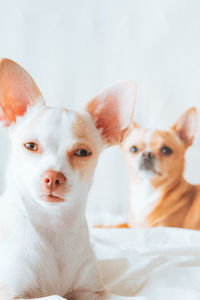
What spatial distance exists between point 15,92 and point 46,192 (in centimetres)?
32

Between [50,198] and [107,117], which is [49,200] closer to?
[50,198]

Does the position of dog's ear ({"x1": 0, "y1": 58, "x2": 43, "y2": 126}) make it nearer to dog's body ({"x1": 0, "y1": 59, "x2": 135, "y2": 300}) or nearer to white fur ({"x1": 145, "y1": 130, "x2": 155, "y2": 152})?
dog's body ({"x1": 0, "y1": 59, "x2": 135, "y2": 300})

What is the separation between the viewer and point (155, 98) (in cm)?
303

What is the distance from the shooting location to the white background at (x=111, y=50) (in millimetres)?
2908

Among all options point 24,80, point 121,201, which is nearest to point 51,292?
point 24,80

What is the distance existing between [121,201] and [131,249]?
5.03ft

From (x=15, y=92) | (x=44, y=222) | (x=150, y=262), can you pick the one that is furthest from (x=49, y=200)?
(x=150, y=262)

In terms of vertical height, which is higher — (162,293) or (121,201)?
(121,201)

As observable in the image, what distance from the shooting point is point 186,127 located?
2.31 meters

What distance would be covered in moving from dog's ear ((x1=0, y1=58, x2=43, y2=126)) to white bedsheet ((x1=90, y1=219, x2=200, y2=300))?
1.96ft

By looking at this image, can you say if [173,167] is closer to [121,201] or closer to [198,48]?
[121,201]

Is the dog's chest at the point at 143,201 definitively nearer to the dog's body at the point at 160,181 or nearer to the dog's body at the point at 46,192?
the dog's body at the point at 160,181

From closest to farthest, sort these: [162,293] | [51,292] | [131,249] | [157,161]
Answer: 1. [51,292]
2. [162,293]
3. [131,249]
4. [157,161]

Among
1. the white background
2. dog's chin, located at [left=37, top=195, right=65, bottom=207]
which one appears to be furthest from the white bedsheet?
the white background
